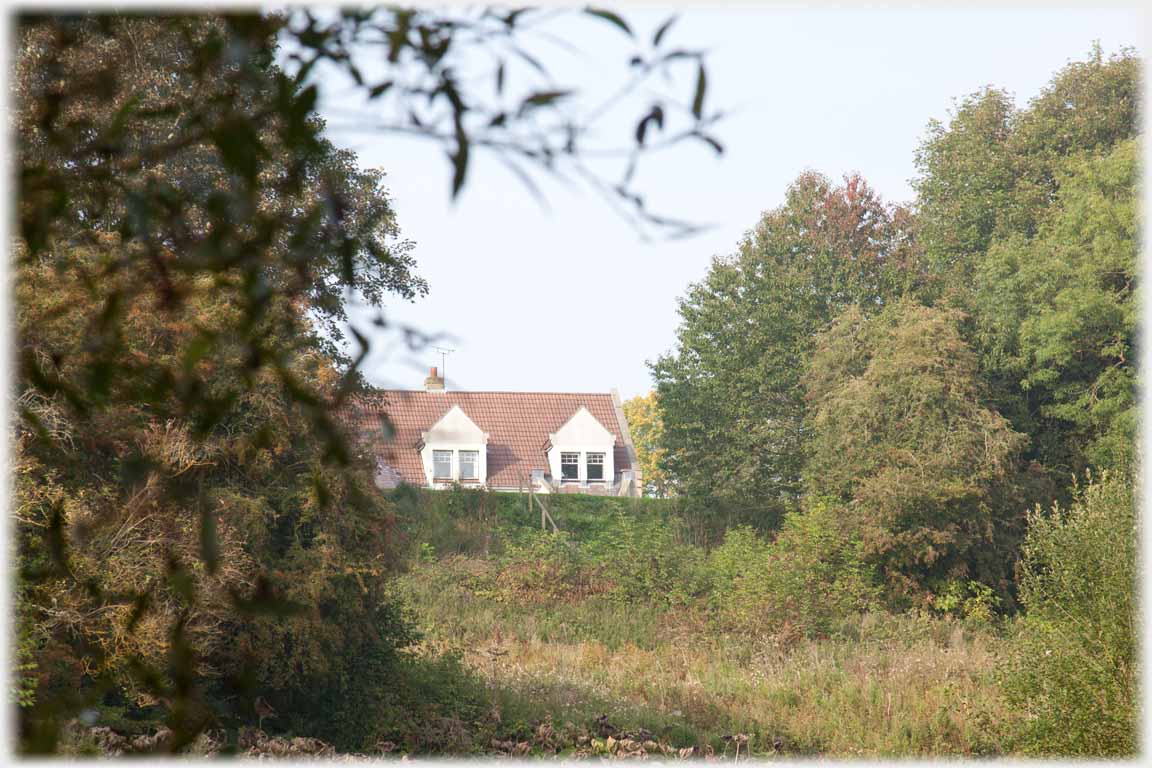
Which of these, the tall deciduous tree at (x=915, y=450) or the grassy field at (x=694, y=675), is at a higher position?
the tall deciduous tree at (x=915, y=450)

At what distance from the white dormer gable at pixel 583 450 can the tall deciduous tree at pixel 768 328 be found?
3421 millimetres

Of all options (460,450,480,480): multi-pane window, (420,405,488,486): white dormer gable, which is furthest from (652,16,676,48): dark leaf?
(460,450,480,480): multi-pane window

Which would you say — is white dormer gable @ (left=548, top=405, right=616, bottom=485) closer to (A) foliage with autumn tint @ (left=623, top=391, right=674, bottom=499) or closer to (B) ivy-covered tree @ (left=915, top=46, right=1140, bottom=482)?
(B) ivy-covered tree @ (left=915, top=46, right=1140, bottom=482)

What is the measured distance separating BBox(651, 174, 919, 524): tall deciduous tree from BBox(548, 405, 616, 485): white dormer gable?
3.42 m

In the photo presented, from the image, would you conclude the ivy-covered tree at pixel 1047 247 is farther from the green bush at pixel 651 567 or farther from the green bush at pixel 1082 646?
the green bush at pixel 1082 646

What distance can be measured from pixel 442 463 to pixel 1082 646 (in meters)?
17.9

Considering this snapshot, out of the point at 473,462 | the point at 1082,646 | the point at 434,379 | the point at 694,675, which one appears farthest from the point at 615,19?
the point at 473,462

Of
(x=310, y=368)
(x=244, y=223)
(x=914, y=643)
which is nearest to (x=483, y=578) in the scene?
(x=914, y=643)

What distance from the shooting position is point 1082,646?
34.6 feet

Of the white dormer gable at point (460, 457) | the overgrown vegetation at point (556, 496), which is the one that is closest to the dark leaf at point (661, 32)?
the overgrown vegetation at point (556, 496)

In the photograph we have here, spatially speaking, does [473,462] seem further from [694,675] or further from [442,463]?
[694,675]

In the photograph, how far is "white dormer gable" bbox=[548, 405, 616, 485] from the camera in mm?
27391

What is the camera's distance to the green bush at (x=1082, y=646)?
1008 cm

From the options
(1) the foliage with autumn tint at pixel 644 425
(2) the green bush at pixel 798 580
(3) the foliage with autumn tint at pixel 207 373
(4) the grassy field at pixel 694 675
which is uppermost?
(1) the foliage with autumn tint at pixel 644 425
